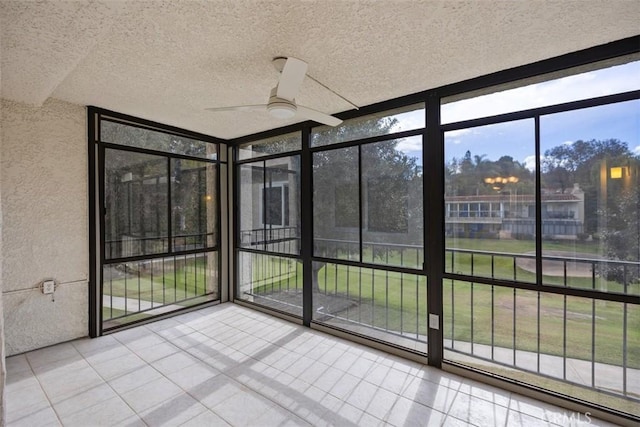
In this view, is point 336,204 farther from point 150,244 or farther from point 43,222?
point 43,222

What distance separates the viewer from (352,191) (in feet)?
11.2

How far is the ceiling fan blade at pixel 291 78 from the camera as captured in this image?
1.85 meters

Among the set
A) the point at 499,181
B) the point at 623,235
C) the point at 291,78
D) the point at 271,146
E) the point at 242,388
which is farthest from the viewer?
the point at 271,146

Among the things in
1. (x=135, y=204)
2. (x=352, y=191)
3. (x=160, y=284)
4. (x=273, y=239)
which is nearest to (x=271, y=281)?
(x=273, y=239)

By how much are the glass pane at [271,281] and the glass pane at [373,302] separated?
1.26 feet

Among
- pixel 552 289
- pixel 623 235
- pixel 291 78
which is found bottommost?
pixel 552 289

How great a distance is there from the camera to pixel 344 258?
3.50 meters

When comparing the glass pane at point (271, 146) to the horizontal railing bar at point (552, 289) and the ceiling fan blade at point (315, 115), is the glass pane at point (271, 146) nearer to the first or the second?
the ceiling fan blade at point (315, 115)

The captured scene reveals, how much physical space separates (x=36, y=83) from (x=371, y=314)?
3812 millimetres

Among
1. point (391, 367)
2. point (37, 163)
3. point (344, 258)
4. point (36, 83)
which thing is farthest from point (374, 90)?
point (37, 163)

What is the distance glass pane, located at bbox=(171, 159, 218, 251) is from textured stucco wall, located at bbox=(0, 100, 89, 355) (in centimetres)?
103

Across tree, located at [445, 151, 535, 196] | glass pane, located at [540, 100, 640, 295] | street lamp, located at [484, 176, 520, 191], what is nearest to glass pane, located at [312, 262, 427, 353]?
tree, located at [445, 151, 535, 196]

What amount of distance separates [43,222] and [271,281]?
264 centimetres

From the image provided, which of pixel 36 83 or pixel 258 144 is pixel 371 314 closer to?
pixel 258 144
